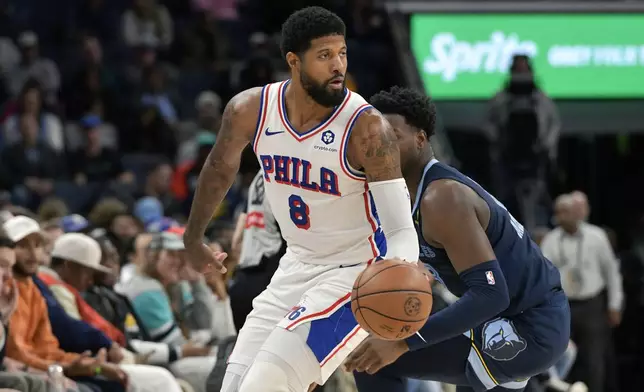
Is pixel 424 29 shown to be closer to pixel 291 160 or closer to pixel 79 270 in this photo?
pixel 79 270

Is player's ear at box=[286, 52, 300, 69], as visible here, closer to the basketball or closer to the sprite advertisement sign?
the basketball

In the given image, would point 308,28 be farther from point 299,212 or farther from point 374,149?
point 299,212

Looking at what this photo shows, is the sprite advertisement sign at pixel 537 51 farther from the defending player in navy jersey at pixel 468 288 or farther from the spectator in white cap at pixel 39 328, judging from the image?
the defending player in navy jersey at pixel 468 288

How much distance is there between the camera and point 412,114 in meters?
5.62

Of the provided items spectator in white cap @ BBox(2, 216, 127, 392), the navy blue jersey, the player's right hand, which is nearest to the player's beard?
the navy blue jersey

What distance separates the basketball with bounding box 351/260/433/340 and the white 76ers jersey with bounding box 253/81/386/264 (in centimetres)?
37

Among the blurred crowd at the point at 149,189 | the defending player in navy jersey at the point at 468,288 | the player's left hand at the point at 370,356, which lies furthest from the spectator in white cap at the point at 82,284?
the player's left hand at the point at 370,356

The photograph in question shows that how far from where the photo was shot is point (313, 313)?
198 inches

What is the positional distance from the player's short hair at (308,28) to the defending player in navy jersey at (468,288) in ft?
2.10

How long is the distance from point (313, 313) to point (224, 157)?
857 mm

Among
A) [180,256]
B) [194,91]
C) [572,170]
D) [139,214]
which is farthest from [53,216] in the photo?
[572,170]

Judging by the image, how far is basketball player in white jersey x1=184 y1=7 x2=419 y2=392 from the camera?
4.97m

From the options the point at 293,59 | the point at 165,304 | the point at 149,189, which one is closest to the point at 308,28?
the point at 293,59

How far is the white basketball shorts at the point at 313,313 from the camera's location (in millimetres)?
5023
